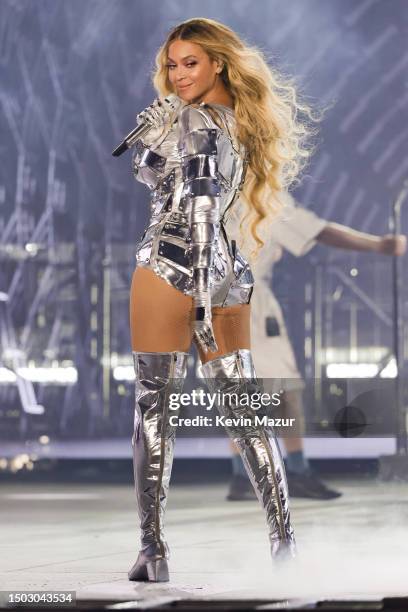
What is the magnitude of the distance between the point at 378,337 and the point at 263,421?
4.64m

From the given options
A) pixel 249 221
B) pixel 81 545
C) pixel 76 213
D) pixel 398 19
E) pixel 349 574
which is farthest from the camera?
pixel 76 213

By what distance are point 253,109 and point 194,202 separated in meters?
0.31

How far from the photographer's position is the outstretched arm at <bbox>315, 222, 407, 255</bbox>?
474 centimetres

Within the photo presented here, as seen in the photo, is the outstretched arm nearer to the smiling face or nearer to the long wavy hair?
the long wavy hair

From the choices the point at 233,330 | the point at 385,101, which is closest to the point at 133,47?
the point at 385,101

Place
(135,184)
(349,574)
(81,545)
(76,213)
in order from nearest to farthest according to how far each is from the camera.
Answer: (349,574)
(81,545)
(135,184)
(76,213)

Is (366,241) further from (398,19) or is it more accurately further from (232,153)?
(232,153)

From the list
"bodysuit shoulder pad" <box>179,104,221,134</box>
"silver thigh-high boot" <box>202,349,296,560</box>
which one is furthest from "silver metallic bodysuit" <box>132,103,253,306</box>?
"silver thigh-high boot" <box>202,349,296,560</box>

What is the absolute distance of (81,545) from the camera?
11.6ft

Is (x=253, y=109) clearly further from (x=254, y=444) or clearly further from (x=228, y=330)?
(x=254, y=444)

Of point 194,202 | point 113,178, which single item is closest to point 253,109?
point 194,202

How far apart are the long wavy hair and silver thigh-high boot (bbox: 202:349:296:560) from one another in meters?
0.31

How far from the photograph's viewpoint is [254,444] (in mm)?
2756

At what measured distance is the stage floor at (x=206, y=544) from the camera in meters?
2.60
